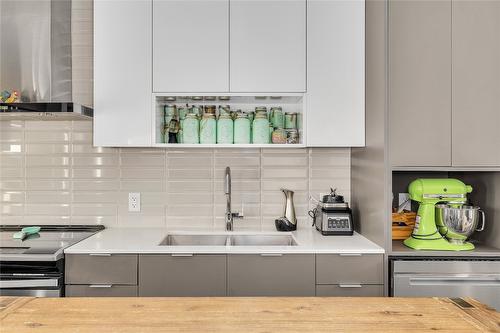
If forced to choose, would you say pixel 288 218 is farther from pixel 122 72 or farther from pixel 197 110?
pixel 122 72

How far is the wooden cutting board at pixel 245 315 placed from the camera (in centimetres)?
106

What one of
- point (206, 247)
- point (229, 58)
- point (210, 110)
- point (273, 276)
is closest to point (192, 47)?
point (229, 58)

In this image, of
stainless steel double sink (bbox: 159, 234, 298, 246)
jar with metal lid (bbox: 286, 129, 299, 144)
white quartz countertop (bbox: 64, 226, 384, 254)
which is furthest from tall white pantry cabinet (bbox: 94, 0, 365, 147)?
stainless steel double sink (bbox: 159, 234, 298, 246)

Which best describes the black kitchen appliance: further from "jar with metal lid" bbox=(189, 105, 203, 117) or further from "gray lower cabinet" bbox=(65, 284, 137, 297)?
"gray lower cabinet" bbox=(65, 284, 137, 297)

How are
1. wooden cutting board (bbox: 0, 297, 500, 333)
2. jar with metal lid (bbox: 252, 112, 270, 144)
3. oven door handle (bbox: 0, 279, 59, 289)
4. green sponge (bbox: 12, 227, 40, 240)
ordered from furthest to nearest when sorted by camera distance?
jar with metal lid (bbox: 252, 112, 270, 144)
green sponge (bbox: 12, 227, 40, 240)
oven door handle (bbox: 0, 279, 59, 289)
wooden cutting board (bbox: 0, 297, 500, 333)

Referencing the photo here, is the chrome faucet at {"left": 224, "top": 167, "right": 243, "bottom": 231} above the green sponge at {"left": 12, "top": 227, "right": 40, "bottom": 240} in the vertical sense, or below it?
above

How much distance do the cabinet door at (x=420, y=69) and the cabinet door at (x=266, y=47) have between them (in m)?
0.52

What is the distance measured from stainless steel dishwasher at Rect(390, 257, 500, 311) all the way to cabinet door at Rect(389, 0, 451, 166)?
0.53 m

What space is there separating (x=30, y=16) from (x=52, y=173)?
0.98 m

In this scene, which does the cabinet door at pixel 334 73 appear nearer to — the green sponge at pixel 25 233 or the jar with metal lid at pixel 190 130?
the jar with metal lid at pixel 190 130

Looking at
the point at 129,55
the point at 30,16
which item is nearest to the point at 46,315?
the point at 129,55

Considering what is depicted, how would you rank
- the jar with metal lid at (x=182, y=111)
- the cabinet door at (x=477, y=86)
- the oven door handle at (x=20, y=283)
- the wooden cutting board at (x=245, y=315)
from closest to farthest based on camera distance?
1. the wooden cutting board at (x=245, y=315)
2. the oven door handle at (x=20, y=283)
3. the cabinet door at (x=477, y=86)
4. the jar with metal lid at (x=182, y=111)

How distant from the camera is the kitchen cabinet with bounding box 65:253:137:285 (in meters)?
2.14

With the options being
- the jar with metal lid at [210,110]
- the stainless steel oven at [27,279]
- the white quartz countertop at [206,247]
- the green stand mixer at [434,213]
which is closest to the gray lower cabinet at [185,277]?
the white quartz countertop at [206,247]
